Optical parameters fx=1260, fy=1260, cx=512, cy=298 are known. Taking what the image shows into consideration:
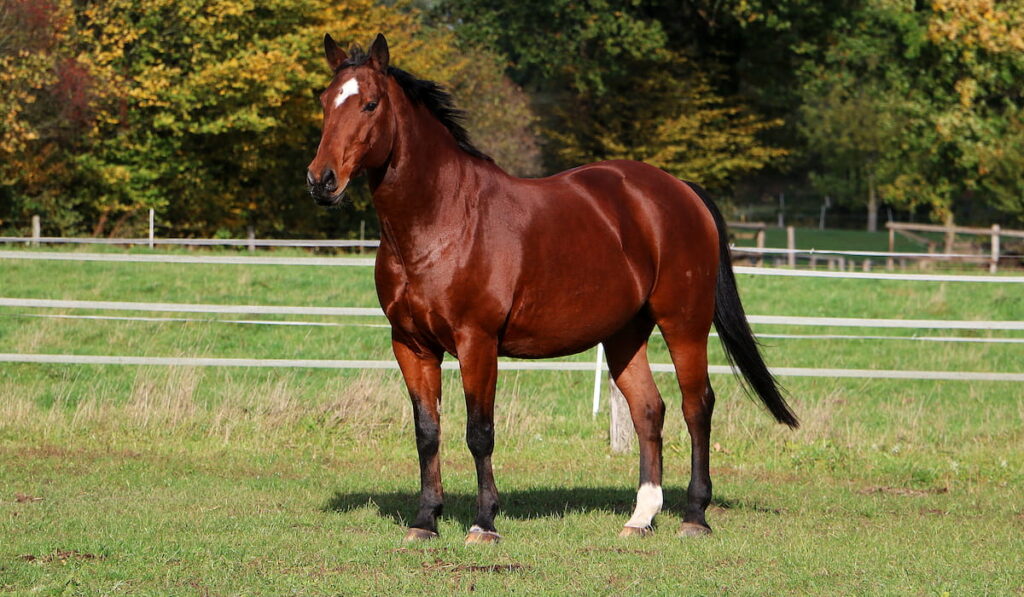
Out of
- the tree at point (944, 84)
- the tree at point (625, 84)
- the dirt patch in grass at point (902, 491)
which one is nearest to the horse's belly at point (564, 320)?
the dirt patch in grass at point (902, 491)

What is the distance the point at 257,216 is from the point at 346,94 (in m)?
27.4

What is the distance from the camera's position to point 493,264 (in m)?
6.21

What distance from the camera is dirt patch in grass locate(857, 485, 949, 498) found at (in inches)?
329

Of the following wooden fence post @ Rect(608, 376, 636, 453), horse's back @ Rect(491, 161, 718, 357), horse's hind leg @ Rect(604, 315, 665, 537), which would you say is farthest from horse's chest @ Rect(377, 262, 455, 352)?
wooden fence post @ Rect(608, 376, 636, 453)

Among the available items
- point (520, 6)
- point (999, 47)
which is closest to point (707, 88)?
point (520, 6)

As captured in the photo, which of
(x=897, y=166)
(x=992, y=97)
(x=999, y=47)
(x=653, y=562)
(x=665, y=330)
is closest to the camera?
(x=653, y=562)

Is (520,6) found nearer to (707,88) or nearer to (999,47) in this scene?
(707,88)

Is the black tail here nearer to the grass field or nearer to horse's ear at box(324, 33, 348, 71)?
the grass field

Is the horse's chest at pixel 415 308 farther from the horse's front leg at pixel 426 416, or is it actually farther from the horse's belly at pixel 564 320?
the horse's belly at pixel 564 320

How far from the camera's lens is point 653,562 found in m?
5.85

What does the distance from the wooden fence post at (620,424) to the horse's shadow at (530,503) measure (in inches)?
46.6

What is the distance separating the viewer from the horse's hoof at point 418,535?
6215 mm

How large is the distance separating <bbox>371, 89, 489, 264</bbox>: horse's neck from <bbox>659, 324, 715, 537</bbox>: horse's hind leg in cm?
154

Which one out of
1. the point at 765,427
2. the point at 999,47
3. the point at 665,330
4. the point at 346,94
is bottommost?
the point at 765,427
